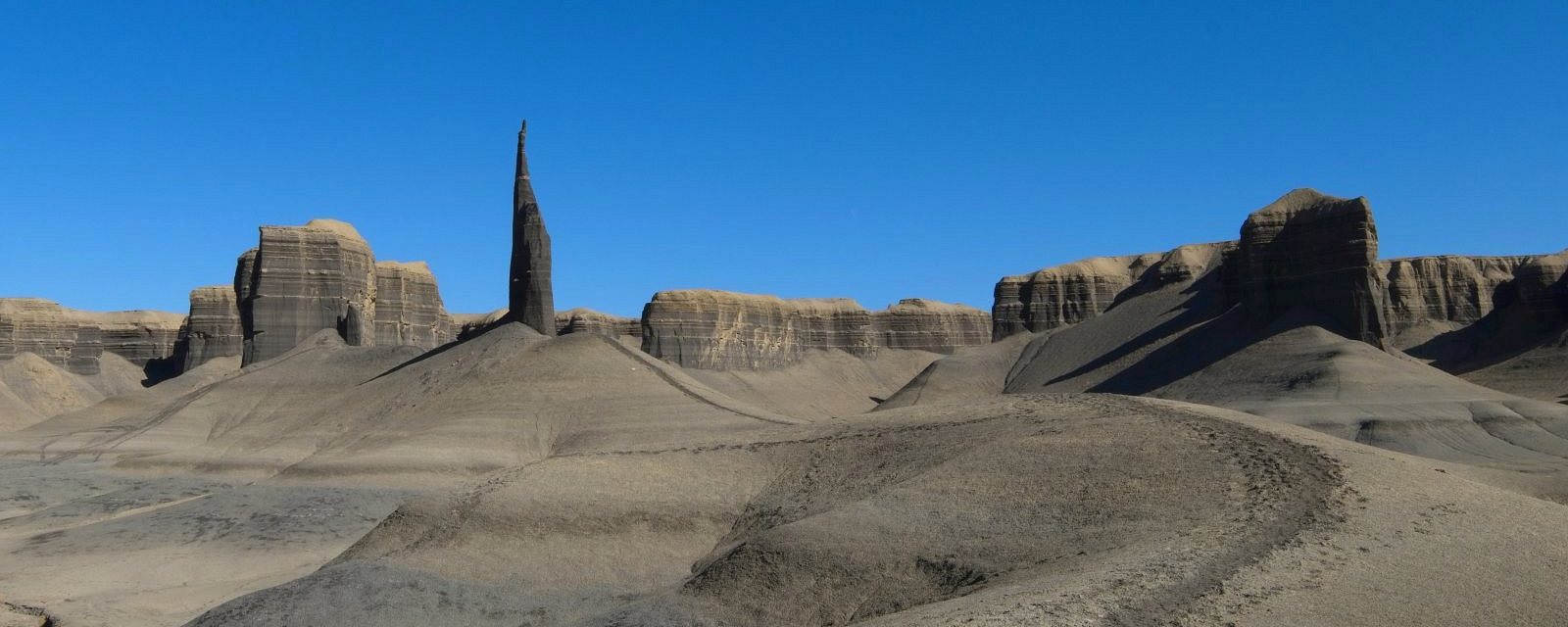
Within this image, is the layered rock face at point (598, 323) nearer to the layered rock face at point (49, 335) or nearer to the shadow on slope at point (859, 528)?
the layered rock face at point (49, 335)

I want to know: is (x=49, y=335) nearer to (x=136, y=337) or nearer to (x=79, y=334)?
(x=79, y=334)

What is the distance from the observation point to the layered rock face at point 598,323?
11556 cm

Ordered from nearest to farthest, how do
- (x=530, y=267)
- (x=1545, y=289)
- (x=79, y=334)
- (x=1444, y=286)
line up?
(x=530, y=267), (x=1545, y=289), (x=1444, y=286), (x=79, y=334)

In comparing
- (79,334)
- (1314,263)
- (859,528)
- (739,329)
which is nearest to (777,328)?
(739,329)

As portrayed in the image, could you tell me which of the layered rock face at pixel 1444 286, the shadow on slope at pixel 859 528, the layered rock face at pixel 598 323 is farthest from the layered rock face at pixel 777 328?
the shadow on slope at pixel 859 528

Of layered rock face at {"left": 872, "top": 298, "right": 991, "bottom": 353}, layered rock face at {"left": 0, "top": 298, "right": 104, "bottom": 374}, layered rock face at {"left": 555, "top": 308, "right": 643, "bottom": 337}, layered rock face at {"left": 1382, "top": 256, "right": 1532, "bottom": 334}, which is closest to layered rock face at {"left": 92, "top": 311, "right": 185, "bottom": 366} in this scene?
layered rock face at {"left": 0, "top": 298, "right": 104, "bottom": 374}

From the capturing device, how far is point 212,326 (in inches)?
3952

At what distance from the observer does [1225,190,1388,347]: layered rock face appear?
64375mm

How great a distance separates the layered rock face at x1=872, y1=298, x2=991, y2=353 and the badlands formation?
2104cm

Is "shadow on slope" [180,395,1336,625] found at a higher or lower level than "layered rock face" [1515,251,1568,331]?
lower

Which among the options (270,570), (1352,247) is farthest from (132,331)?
(1352,247)

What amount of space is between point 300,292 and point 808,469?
202 feet

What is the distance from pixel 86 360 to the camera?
360 feet

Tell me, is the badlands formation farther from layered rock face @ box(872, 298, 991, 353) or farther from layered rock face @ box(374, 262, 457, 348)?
layered rock face @ box(872, 298, 991, 353)
